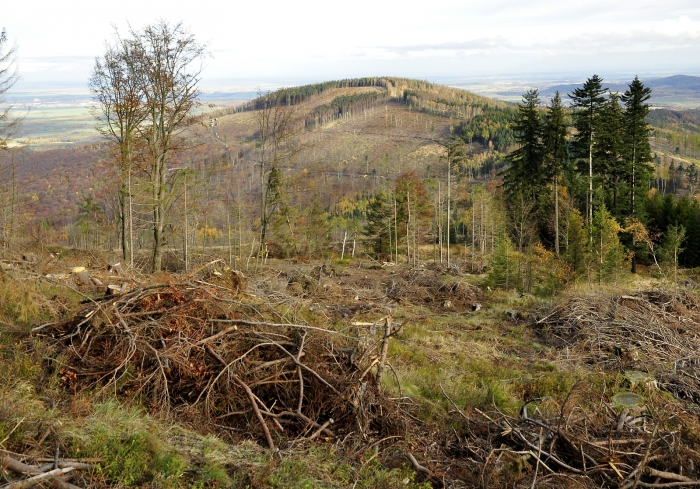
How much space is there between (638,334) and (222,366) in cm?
962

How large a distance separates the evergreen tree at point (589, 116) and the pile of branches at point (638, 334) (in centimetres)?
1690

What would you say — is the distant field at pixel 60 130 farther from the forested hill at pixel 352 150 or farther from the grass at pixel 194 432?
the grass at pixel 194 432

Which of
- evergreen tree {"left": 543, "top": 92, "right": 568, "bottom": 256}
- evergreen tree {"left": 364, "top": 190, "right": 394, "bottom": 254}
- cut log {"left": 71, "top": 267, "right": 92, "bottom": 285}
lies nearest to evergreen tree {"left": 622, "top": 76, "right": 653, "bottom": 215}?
evergreen tree {"left": 543, "top": 92, "right": 568, "bottom": 256}

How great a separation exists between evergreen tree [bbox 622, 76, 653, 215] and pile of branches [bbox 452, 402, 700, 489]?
32.2 meters

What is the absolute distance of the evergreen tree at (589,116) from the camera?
92.8 ft

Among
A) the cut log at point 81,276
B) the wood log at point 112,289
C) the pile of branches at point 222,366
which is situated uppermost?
the wood log at point 112,289

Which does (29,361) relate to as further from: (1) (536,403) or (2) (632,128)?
(2) (632,128)

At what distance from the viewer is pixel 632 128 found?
3322 cm

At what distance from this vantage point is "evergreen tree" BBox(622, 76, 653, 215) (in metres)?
32.8

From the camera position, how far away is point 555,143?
30.4 m

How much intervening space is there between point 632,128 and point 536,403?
1286 inches

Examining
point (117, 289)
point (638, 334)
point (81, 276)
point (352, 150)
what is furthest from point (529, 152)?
point (352, 150)

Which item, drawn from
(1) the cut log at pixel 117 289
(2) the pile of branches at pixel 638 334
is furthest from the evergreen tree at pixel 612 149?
(1) the cut log at pixel 117 289

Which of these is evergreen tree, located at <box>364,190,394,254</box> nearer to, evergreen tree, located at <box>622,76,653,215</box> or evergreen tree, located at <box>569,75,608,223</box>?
evergreen tree, located at <box>569,75,608,223</box>
